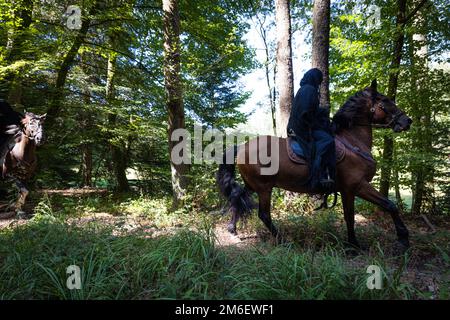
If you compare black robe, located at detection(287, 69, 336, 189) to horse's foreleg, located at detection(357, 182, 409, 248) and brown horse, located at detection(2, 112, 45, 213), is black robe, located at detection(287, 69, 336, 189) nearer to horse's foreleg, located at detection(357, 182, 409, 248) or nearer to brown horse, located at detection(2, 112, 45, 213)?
horse's foreleg, located at detection(357, 182, 409, 248)

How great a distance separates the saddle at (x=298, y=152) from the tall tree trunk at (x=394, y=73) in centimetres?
395

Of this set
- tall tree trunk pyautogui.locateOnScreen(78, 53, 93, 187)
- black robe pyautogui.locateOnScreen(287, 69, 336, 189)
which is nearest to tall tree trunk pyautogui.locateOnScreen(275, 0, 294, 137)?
black robe pyautogui.locateOnScreen(287, 69, 336, 189)

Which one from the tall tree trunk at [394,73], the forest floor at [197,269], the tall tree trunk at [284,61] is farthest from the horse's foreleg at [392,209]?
the tall tree trunk at [394,73]

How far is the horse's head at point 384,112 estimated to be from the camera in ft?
14.7

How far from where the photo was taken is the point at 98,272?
2914mm

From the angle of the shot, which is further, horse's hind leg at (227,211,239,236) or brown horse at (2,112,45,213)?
brown horse at (2,112,45,213)

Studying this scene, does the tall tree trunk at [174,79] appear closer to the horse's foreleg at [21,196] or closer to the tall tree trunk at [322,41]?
the tall tree trunk at [322,41]

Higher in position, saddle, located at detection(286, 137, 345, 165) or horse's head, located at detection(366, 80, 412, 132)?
horse's head, located at detection(366, 80, 412, 132)

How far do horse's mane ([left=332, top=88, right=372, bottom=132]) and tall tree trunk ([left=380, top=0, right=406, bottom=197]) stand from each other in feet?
12.0

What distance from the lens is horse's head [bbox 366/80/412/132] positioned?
14.7 ft

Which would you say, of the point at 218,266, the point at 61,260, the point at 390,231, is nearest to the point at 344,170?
the point at 390,231

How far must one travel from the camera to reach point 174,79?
24.4 ft

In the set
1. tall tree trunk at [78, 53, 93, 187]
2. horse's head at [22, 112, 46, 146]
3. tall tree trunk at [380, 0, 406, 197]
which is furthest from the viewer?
tall tree trunk at [78, 53, 93, 187]

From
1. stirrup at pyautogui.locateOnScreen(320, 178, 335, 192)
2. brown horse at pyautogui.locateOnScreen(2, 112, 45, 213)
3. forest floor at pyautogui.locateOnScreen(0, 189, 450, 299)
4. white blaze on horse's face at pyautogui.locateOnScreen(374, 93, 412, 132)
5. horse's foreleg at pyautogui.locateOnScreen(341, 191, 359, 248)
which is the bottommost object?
forest floor at pyautogui.locateOnScreen(0, 189, 450, 299)
